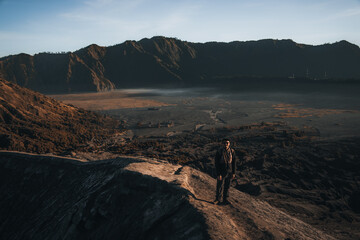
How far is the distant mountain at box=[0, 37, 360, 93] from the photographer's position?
83.9 meters

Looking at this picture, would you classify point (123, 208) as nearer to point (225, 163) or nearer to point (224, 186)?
point (224, 186)

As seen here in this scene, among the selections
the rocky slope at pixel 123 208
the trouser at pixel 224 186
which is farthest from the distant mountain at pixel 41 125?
the trouser at pixel 224 186

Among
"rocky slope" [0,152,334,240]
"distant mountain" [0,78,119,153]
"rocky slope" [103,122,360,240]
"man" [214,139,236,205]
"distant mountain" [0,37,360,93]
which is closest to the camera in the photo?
"rocky slope" [0,152,334,240]

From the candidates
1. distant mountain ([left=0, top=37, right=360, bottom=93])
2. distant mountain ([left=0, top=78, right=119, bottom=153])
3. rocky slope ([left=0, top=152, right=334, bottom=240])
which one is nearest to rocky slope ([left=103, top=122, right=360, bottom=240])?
rocky slope ([left=0, top=152, right=334, bottom=240])

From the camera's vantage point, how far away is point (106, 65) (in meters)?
101

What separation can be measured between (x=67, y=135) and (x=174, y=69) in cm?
8478

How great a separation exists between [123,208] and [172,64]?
3943 inches

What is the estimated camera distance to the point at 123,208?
5.20 metres

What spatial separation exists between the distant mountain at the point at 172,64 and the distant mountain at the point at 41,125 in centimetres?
6069

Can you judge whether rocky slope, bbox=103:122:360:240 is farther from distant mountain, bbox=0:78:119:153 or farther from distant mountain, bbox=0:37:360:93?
distant mountain, bbox=0:37:360:93

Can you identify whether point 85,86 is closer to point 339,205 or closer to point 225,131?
point 225,131

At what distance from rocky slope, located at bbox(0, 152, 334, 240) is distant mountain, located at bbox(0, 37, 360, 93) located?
73051mm

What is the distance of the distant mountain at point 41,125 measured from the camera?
14628mm

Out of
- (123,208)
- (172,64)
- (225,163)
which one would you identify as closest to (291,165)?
(225,163)
